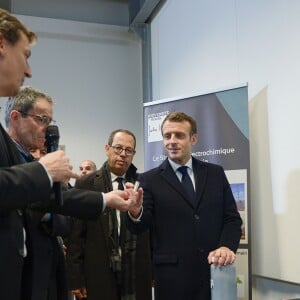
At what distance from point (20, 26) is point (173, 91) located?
3.56 m

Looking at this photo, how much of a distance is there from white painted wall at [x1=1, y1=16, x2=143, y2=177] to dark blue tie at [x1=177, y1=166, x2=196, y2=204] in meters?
3.26

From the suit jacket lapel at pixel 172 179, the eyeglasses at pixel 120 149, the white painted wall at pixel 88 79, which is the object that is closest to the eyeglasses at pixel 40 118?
the suit jacket lapel at pixel 172 179

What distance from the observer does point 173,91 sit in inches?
188

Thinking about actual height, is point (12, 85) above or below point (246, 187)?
above

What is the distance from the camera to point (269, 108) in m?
3.01

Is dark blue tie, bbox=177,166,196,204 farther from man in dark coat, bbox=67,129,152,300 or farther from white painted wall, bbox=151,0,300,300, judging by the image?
white painted wall, bbox=151,0,300,300

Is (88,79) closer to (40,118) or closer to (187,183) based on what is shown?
(187,183)

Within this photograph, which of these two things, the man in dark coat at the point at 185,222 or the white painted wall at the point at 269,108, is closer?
the man in dark coat at the point at 185,222

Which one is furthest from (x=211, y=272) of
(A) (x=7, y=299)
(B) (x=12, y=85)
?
(B) (x=12, y=85)

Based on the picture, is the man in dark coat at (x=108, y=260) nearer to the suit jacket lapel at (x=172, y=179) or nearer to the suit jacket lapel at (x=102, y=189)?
the suit jacket lapel at (x=102, y=189)

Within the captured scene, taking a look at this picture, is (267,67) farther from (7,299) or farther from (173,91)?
(7,299)

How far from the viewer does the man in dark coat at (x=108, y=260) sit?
106 inches

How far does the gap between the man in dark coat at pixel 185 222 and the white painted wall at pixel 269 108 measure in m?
0.75

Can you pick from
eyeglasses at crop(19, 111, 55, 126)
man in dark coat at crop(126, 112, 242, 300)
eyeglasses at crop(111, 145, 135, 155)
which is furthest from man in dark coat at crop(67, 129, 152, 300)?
eyeglasses at crop(19, 111, 55, 126)
